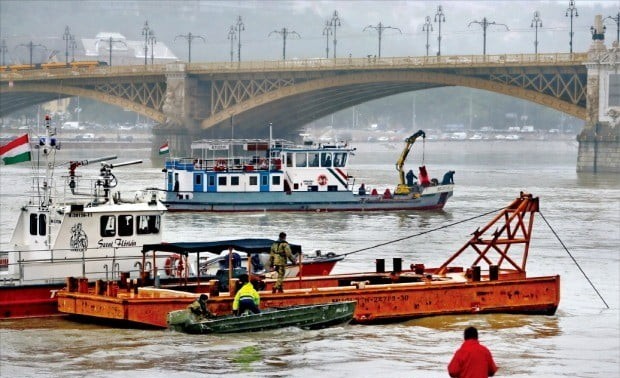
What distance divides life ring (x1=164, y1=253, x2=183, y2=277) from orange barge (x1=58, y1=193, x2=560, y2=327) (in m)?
0.73

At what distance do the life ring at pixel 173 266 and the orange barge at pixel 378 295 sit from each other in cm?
73

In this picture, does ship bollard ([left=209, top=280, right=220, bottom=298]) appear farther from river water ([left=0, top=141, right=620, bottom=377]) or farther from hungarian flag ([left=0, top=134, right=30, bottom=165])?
hungarian flag ([left=0, top=134, right=30, bottom=165])

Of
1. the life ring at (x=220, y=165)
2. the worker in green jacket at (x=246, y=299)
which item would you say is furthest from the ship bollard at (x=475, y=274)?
the life ring at (x=220, y=165)

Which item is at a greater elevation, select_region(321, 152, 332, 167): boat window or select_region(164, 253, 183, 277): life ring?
select_region(321, 152, 332, 167): boat window

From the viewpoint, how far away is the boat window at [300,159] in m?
74.9

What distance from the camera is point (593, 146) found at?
115562 mm

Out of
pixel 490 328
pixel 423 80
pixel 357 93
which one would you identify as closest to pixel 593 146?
pixel 423 80

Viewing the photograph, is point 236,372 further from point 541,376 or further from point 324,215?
point 324,215

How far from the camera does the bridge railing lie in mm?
110875

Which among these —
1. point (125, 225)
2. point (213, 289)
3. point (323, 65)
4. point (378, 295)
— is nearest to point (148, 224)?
point (125, 225)

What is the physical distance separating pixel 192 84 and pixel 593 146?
40198mm

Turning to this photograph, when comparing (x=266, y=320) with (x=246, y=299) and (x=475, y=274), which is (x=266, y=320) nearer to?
(x=246, y=299)

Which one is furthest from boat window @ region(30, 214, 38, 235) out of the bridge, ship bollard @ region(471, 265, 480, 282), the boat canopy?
the bridge

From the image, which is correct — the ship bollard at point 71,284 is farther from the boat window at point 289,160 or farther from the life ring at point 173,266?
the boat window at point 289,160
